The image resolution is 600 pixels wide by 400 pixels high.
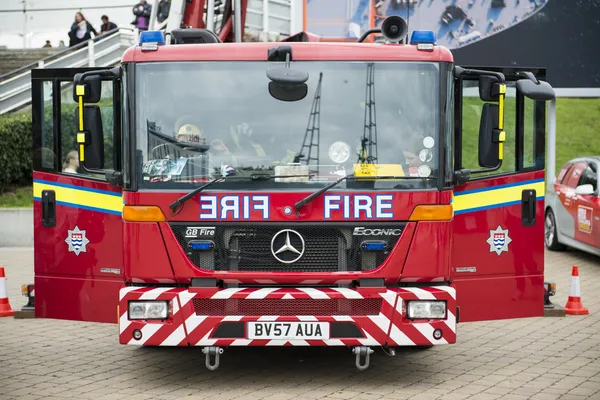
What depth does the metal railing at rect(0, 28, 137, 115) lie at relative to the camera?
928 inches

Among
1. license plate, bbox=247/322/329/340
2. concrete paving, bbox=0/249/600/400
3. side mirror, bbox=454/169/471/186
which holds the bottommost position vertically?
concrete paving, bbox=0/249/600/400

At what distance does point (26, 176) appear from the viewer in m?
21.0

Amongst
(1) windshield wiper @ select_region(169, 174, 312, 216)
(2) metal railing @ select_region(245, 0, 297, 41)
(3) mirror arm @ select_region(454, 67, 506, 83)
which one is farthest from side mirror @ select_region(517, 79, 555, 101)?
(2) metal railing @ select_region(245, 0, 297, 41)

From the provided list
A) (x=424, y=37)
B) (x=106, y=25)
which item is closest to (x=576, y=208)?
(x=424, y=37)

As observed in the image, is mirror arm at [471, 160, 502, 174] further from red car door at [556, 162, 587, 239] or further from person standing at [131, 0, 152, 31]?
person standing at [131, 0, 152, 31]

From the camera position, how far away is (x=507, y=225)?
8688mm

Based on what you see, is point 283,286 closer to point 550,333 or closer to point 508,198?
point 508,198

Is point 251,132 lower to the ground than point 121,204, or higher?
higher

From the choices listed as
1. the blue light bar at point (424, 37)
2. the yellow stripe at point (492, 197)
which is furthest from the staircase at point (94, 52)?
the blue light bar at point (424, 37)

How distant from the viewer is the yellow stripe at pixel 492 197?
335 inches

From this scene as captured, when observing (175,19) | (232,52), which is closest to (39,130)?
(232,52)

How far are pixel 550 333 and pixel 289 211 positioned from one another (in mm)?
3867

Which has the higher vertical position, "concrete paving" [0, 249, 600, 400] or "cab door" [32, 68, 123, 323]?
"cab door" [32, 68, 123, 323]

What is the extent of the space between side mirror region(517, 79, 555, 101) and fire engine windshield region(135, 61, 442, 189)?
64cm
